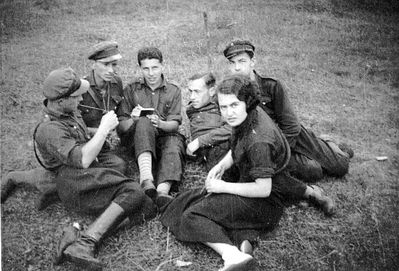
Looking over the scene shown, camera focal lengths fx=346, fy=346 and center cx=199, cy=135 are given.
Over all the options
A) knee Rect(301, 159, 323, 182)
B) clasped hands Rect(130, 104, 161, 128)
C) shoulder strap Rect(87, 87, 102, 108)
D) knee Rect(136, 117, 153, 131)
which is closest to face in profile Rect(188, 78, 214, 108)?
clasped hands Rect(130, 104, 161, 128)

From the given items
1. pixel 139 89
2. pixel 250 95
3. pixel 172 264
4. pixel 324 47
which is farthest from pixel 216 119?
pixel 324 47

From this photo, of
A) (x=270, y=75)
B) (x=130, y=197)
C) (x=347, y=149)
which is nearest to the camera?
(x=130, y=197)

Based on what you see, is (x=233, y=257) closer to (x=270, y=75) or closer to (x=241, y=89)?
(x=241, y=89)

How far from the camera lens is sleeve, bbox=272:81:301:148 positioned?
423cm

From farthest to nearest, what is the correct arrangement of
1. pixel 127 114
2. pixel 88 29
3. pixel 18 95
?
pixel 88 29
pixel 18 95
pixel 127 114

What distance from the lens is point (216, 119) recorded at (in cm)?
473

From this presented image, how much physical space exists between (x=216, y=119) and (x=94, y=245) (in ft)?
7.56

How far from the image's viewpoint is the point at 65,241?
3188 millimetres

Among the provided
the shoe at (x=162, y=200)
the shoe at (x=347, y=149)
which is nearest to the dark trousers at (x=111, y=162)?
the shoe at (x=162, y=200)

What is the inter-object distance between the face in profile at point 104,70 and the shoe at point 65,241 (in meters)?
2.10

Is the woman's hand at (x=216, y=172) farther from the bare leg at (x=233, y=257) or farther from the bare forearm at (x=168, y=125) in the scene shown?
the bare forearm at (x=168, y=125)

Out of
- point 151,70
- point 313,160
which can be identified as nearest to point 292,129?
point 313,160

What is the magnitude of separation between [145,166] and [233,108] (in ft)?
4.82

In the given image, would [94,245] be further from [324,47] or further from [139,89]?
[324,47]
